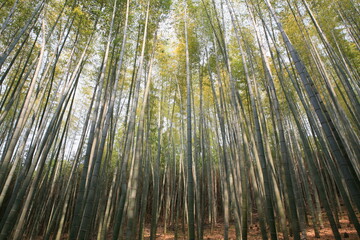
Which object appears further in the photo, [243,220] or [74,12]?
[74,12]

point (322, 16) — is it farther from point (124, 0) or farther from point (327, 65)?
point (124, 0)

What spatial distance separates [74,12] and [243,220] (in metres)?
4.75

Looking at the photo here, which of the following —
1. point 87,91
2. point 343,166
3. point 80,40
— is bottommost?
point 343,166

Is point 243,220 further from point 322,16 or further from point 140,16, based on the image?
point 322,16

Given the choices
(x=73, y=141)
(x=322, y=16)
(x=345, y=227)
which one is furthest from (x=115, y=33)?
(x=73, y=141)

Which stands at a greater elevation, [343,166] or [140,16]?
[140,16]

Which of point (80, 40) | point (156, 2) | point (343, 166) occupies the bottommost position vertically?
point (343, 166)

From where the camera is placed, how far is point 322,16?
481cm

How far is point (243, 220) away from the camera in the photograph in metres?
3.30

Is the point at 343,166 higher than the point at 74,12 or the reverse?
the reverse

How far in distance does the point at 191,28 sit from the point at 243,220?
4.87 m

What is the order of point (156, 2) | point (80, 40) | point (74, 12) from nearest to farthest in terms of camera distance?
point (74, 12)
point (156, 2)
point (80, 40)

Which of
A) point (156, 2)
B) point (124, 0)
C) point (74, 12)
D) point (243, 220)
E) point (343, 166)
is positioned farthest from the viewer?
point (156, 2)

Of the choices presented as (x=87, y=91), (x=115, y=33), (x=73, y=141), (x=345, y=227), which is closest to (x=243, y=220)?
(x=345, y=227)
